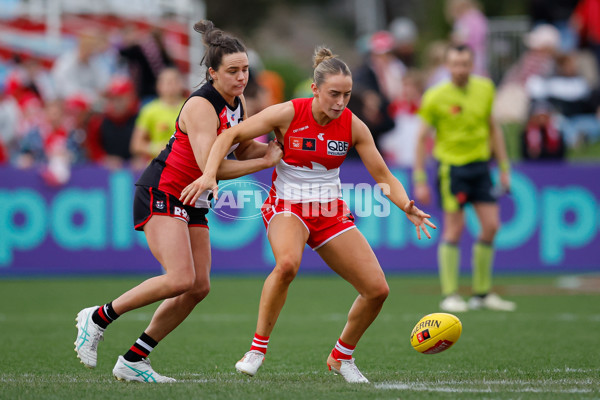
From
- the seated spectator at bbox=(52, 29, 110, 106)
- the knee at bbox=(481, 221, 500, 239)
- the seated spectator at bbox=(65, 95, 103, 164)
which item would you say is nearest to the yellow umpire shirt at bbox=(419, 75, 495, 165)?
the knee at bbox=(481, 221, 500, 239)

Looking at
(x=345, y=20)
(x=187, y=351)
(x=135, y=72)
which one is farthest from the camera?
(x=345, y=20)

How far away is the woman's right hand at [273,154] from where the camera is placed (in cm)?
597

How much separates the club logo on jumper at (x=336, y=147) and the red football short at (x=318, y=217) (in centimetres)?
36

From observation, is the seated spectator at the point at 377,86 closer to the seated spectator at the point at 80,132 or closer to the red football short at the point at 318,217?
the seated spectator at the point at 80,132

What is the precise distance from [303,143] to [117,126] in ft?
27.3

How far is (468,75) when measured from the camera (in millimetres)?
10117

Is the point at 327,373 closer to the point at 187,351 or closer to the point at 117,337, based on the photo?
the point at 187,351

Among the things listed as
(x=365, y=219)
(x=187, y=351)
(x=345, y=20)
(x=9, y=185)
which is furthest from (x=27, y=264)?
(x=345, y=20)

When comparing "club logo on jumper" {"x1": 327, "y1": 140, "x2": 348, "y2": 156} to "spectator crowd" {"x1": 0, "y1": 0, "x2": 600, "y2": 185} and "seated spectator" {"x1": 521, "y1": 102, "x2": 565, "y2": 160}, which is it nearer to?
"spectator crowd" {"x1": 0, "y1": 0, "x2": 600, "y2": 185}

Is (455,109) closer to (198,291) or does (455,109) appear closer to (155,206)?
(198,291)

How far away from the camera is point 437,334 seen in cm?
630

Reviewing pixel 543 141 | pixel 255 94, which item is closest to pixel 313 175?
pixel 255 94

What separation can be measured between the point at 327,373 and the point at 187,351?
1556mm

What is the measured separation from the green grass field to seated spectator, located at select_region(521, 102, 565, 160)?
2.49m
